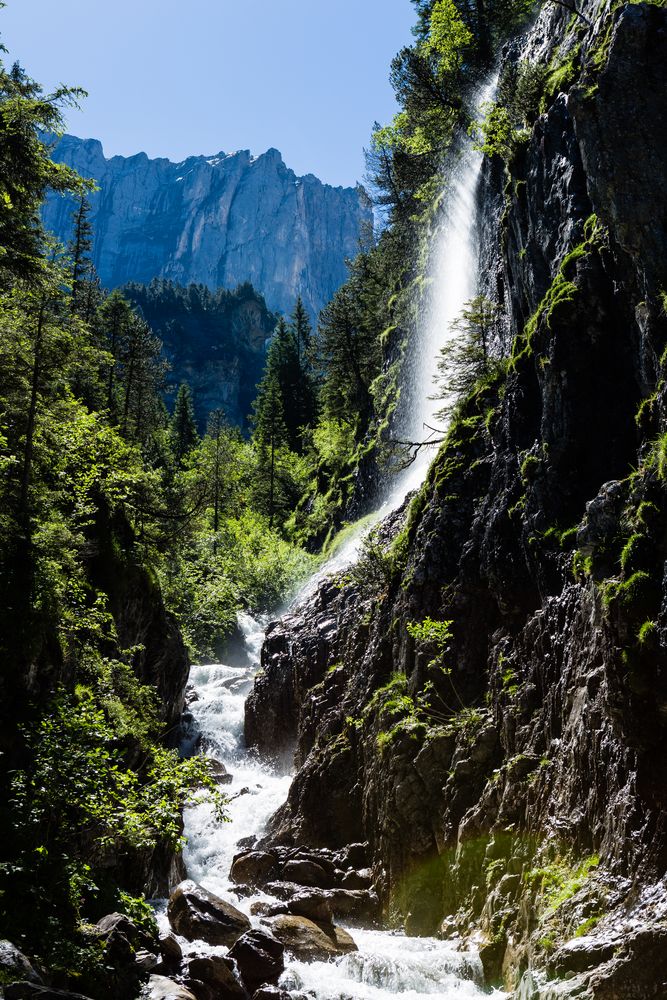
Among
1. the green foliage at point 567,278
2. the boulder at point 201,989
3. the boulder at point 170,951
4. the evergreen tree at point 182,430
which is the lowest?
the boulder at point 201,989

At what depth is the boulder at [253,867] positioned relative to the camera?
1953 cm

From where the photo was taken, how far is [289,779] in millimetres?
26344

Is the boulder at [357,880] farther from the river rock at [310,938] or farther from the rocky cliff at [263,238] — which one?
the rocky cliff at [263,238]

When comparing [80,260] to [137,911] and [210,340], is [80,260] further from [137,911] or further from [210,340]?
[210,340]

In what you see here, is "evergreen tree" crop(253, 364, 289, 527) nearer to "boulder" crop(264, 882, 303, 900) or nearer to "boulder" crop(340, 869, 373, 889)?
"boulder" crop(264, 882, 303, 900)

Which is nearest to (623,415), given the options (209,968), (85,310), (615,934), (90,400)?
(615,934)

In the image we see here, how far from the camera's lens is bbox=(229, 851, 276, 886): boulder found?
1953cm

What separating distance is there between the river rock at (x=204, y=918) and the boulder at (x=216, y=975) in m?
1.66

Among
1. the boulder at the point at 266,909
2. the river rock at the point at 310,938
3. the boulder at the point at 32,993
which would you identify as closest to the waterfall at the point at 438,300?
the boulder at the point at 266,909

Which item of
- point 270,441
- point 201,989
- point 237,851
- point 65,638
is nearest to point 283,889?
point 237,851

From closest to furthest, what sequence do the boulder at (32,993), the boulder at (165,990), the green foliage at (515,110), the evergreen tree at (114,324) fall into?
the boulder at (32,993), the boulder at (165,990), the green foliage at (515,110), the evergreen tree at (114,324)

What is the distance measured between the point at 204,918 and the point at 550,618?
9.18 meters

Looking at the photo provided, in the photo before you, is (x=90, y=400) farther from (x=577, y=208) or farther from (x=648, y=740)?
(x=648, y=740)

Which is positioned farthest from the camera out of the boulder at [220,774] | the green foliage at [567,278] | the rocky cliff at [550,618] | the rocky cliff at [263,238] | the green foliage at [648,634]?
the rocky cliff at [263,238]
